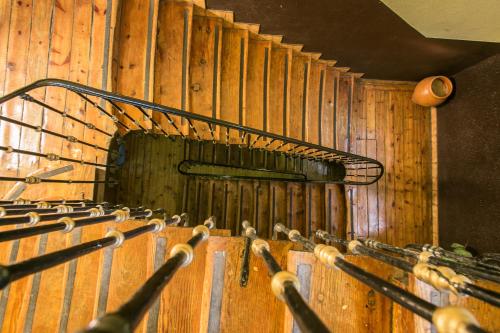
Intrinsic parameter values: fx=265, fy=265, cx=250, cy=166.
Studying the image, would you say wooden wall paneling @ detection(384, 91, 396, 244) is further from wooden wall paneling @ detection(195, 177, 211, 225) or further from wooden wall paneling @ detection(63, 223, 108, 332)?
wooden wall paneling @ detection(63, 223, 108, 332)

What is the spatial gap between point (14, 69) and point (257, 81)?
220 cm

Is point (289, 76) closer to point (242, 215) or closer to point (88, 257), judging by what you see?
point (242, 215)

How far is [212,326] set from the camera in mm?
883

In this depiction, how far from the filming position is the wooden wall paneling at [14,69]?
2180 mm

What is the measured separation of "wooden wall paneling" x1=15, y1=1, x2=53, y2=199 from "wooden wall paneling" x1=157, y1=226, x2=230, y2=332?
1876 mm

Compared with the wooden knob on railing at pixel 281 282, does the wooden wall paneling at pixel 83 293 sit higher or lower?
lower

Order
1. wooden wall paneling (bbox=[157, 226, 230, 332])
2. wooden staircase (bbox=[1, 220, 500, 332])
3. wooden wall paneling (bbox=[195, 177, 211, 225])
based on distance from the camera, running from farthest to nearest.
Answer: wooden wall paneling (bbox=[195, 177, 211, 225]) → wooden wall paneling (bbox=[157, 226, 230, 332]) → wooden staircase (bbox=[1, 220, 500, 332])

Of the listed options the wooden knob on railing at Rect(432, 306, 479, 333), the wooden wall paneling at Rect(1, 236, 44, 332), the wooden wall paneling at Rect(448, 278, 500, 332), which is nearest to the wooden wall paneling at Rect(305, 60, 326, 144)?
the wooden wall paneling at Rect(448, 278, 500, 332)

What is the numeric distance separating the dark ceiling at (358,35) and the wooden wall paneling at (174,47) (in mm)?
306

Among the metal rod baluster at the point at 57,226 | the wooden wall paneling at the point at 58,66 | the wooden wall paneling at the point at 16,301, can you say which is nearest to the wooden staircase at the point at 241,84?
the wooden wall paneling at the point at 58,66

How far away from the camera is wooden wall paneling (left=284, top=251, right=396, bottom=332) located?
91 cm

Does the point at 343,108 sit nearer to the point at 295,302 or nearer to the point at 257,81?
the point at 257,81

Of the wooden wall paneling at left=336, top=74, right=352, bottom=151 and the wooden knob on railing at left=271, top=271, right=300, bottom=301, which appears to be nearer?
the wooden knob on railing at left=271, top=271, right=300, bottom=301

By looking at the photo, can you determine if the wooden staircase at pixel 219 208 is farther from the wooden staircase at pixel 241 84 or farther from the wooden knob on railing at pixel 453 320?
the wooden knob on railing at pixel 453 320
